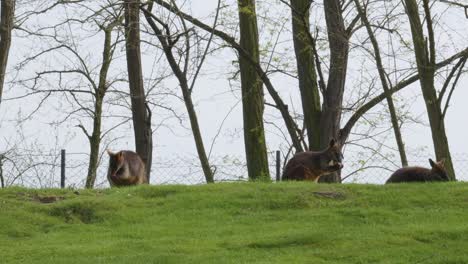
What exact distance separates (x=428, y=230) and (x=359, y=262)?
1.81m

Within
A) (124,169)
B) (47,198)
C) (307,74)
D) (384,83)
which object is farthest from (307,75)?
(47,198)

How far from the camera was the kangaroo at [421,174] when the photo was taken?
19.8 m

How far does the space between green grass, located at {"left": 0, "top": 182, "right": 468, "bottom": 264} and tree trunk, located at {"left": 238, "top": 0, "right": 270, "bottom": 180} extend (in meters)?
8.37

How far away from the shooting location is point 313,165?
A: 854 inches

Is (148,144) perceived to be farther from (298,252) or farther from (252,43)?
(298,252)

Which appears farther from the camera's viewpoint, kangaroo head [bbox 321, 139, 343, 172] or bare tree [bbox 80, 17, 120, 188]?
bare tree [bbox 80, 17, 120, 188]

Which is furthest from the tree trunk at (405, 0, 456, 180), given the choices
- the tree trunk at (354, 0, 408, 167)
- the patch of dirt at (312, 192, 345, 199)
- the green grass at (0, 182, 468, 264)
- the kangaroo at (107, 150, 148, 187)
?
the kangaroo at (107, 150, 148, 187)

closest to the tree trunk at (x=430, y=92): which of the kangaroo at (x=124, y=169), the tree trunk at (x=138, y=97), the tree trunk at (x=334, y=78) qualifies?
the tree trunk at (x=334, y=78)

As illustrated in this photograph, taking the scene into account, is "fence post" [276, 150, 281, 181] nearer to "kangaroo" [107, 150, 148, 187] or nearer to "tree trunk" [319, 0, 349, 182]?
"tree trunk" [319, 0, 349, 182]

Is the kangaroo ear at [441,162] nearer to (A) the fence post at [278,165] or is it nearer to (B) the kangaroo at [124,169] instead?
(B) the kangaroo at [124,169]

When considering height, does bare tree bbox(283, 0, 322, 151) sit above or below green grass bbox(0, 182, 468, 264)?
above

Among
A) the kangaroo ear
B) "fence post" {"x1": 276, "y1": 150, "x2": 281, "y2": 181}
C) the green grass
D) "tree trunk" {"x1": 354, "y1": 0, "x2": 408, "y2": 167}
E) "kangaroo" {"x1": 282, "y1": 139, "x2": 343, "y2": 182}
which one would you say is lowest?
the green grass

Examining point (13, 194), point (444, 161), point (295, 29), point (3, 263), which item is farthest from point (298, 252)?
point (295, 29)

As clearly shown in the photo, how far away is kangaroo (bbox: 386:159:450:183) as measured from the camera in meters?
19.8
